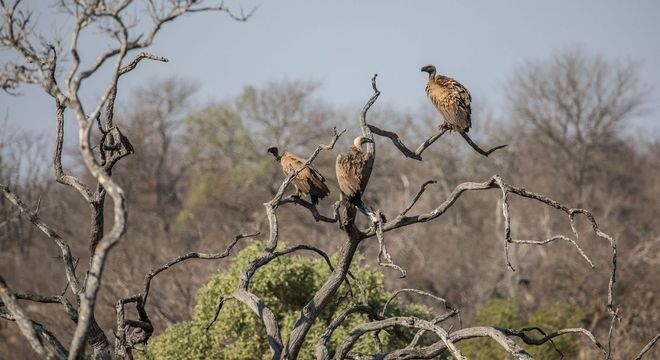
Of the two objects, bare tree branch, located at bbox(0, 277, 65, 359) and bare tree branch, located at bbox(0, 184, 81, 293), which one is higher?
bare tree branch, located at bbox(0, 184, 81, 293)

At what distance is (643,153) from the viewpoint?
204 feet

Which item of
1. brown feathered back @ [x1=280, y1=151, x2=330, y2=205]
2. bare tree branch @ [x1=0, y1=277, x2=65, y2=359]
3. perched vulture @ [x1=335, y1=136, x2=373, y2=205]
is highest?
brown feathered back @ [x1=280, y1=151, x2=330, y2=205]

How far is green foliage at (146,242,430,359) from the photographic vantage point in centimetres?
1378

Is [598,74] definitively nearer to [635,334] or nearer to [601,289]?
[601,289]

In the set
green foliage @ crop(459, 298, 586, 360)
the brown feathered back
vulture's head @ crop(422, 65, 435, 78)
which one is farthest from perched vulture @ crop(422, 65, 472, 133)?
green foliage @ crop(459, 298, 586, 360)

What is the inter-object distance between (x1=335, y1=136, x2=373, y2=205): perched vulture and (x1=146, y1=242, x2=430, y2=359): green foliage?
5.44 meters

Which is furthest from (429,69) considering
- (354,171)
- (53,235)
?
(53,235)

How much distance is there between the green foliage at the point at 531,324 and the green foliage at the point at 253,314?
3447 mm

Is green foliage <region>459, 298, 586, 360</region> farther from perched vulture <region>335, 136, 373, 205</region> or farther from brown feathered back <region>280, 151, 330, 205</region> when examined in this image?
perched vulture <region>335, 136, 373, 205</region>

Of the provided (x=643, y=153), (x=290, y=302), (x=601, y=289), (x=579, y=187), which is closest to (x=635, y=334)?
(x=601, y=289)

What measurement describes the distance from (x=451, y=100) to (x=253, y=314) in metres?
5.53

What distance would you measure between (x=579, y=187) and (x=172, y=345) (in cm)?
3355

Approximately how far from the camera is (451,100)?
9586mm

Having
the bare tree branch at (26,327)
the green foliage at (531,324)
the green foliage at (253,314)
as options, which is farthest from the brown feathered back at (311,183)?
the green foliage at (531,324)
